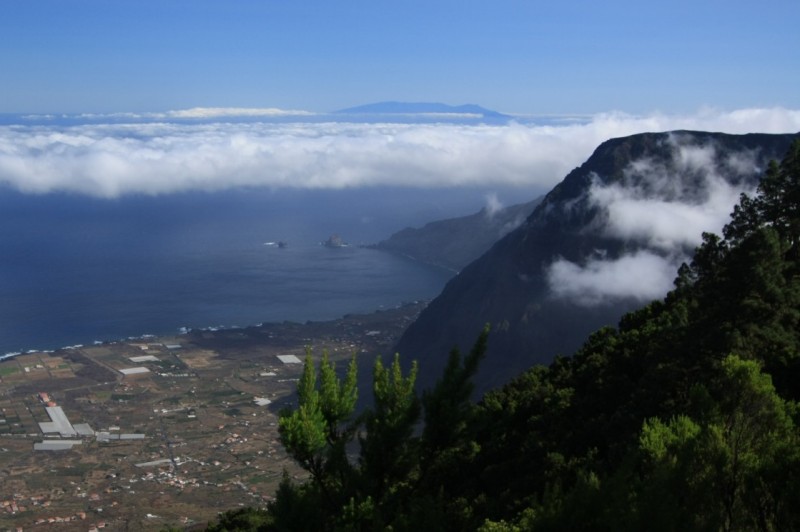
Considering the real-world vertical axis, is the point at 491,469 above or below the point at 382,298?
above

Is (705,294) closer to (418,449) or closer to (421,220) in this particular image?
(418,449)

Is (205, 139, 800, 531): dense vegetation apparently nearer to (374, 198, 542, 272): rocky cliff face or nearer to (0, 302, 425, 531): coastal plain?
(0, 302, 425, 531): coastal plain

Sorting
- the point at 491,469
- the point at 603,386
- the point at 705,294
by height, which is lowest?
the point at 491,469

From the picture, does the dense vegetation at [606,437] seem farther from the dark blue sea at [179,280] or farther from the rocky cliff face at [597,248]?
the dark blue sea at [179,280]

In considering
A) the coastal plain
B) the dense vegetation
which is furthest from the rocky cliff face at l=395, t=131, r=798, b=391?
the dense vegetation

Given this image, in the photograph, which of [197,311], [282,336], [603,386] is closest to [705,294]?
[603,386]

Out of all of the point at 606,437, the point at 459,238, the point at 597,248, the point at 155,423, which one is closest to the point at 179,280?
the point at 459,238

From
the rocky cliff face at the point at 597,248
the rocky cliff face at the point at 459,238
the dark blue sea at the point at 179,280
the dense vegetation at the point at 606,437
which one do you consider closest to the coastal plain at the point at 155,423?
the dark blue sea at the point at 179,280
